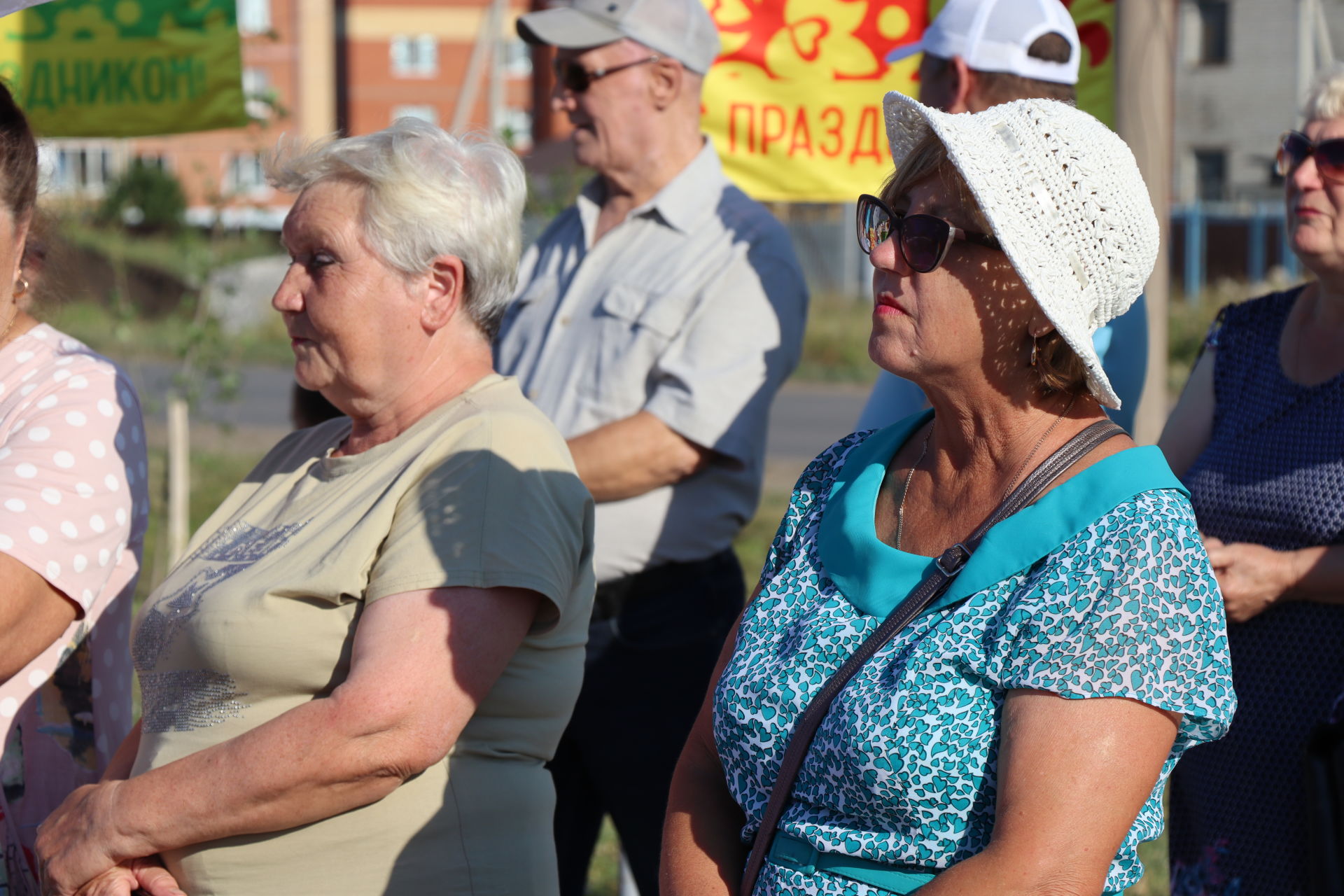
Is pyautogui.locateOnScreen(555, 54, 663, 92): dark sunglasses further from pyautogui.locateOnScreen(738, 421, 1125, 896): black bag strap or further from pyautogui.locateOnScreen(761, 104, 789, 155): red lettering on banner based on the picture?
pyautogui.locateOnScreen(738, 421, 1125, 896): black bag strap

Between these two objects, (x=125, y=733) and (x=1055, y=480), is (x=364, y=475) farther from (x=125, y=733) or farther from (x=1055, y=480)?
(x=1055, y=480)

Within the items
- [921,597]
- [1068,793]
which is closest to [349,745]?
[921,597]

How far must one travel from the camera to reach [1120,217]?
1.80 meters

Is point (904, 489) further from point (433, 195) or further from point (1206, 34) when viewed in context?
point (1206, 34)

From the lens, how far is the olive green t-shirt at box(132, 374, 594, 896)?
2.12 meters

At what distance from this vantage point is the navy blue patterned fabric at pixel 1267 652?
2521mm

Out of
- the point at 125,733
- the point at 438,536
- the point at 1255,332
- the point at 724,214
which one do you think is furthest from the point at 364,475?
the point at 1255,332

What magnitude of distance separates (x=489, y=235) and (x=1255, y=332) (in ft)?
4.93

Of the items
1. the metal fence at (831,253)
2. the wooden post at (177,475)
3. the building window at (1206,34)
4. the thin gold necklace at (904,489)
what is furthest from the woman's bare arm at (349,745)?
the building window at (1206,34)

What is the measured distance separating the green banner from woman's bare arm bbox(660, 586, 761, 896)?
3.38 meters

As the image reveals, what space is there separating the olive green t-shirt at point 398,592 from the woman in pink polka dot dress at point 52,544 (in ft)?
0.54

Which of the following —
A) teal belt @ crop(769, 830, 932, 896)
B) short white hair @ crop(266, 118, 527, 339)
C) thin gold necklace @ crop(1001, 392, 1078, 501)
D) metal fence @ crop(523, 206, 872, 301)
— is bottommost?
metal fence @ crop(523, 206, 872, 301)

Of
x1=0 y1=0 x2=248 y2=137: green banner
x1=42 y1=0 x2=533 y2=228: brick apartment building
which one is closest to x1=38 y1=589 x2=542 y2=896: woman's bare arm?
x1=0 y1=0 x2=248 y2=137: green banner

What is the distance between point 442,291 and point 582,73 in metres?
1.27
